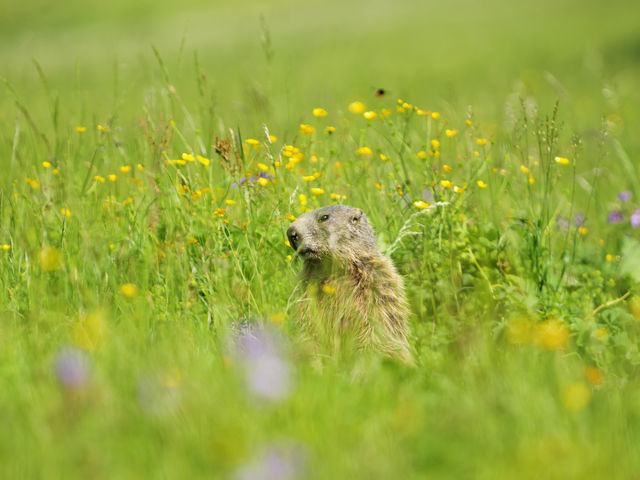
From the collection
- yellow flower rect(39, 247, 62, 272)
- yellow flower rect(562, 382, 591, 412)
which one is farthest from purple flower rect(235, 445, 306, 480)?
yellow flower rect(39, 247, 62, 272)

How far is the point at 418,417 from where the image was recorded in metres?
2.30

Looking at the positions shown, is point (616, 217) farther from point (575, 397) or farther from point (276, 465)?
point (276, 465)

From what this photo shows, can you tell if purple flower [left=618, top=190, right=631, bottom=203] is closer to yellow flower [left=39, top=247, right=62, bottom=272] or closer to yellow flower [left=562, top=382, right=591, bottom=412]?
yellow flower [left=562, top=382, right=591, bottom=412]

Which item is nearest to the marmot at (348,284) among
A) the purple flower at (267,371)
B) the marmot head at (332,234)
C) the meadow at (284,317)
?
the marmot head at (332,234)

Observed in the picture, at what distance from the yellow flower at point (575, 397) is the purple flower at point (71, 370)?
1.59 metres

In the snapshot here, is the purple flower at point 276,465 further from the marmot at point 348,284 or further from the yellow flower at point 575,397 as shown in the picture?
the marmot at point 348,284

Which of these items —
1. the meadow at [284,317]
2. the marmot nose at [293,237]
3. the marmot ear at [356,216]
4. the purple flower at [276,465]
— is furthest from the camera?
the marmot ear at [356,216]

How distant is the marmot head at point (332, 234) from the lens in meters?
3.69

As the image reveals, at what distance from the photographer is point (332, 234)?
3.79 meters

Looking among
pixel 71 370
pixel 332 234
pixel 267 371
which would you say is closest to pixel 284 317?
pixel 332 234

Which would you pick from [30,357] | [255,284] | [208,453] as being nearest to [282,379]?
[208,453]

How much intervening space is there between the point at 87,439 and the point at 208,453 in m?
0.38

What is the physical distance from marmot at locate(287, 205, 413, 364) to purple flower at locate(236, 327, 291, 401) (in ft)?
2.95

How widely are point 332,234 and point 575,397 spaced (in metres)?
1.73
